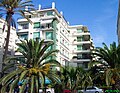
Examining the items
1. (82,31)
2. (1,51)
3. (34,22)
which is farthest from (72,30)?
(1,51)

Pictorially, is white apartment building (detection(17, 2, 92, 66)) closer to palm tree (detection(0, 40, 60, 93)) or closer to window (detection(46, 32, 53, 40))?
window (detection(46, 32, 53, 40))

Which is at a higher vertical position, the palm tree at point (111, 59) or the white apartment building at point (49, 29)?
the white apartment building at point (49, 29)

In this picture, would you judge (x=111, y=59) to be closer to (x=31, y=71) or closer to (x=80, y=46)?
(x=31, y=71)

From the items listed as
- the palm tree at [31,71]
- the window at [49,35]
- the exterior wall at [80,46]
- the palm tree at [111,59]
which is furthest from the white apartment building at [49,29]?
the palm tree at [31,71]

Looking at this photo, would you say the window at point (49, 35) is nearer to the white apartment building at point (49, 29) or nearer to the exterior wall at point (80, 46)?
the white apartment building at point (49, 29)

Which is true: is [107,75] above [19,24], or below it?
below

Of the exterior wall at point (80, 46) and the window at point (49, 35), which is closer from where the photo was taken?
the window at point (49, 35)

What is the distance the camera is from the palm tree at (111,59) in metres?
31.6

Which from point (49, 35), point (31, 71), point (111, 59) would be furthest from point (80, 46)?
point (31, 71)

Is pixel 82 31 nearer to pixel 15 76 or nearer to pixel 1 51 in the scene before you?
pixel 1 51

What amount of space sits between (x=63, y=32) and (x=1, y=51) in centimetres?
1759

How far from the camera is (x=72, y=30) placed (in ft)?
267

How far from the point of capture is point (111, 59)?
32.4 m

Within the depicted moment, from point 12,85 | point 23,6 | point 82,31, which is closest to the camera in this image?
point 12,85
